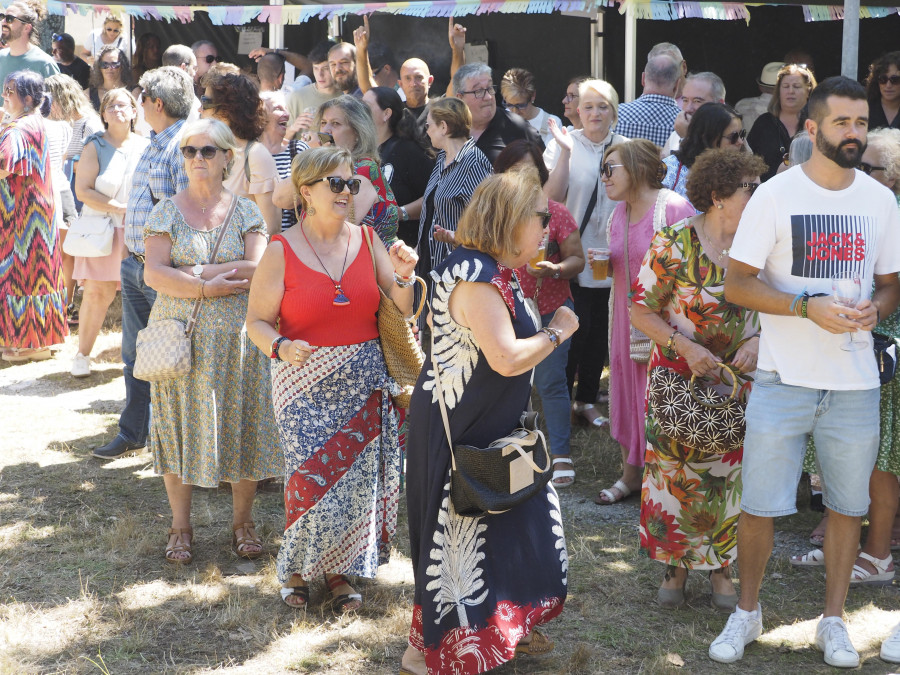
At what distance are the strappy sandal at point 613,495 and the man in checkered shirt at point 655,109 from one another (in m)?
2.51

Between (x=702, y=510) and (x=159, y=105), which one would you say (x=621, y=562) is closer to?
(x=702, y=510)

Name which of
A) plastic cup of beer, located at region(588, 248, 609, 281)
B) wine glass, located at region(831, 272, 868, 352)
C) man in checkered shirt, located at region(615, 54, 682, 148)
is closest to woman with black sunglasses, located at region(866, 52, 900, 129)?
man in checkered shirt, located at region(615, 54, 682, 148)

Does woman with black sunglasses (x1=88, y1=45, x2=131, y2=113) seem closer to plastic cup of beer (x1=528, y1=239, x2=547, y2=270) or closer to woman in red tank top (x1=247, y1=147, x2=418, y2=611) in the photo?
plastic cup of beer (x1=528, y1=239, x2=547, y2=270)

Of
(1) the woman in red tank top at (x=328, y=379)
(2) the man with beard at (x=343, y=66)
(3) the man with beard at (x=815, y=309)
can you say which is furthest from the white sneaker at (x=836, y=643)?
(2) the man with beard at (x=343, y=66)

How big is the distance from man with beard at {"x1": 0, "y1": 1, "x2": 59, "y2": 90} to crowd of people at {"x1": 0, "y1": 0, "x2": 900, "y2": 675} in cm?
469

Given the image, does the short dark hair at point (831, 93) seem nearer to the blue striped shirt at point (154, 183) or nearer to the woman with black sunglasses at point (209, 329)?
the woman with black sunglasses at point (209, 329)

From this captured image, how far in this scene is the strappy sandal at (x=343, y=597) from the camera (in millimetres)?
4098

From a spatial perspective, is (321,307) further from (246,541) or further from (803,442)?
(803,442)

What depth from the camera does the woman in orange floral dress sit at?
3.84m

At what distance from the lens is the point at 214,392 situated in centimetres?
445

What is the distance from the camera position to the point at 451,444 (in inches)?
131

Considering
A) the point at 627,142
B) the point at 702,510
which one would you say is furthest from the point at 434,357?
the point at 627,142

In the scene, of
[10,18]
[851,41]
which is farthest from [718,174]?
[10,18]

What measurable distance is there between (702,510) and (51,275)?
5982mm
